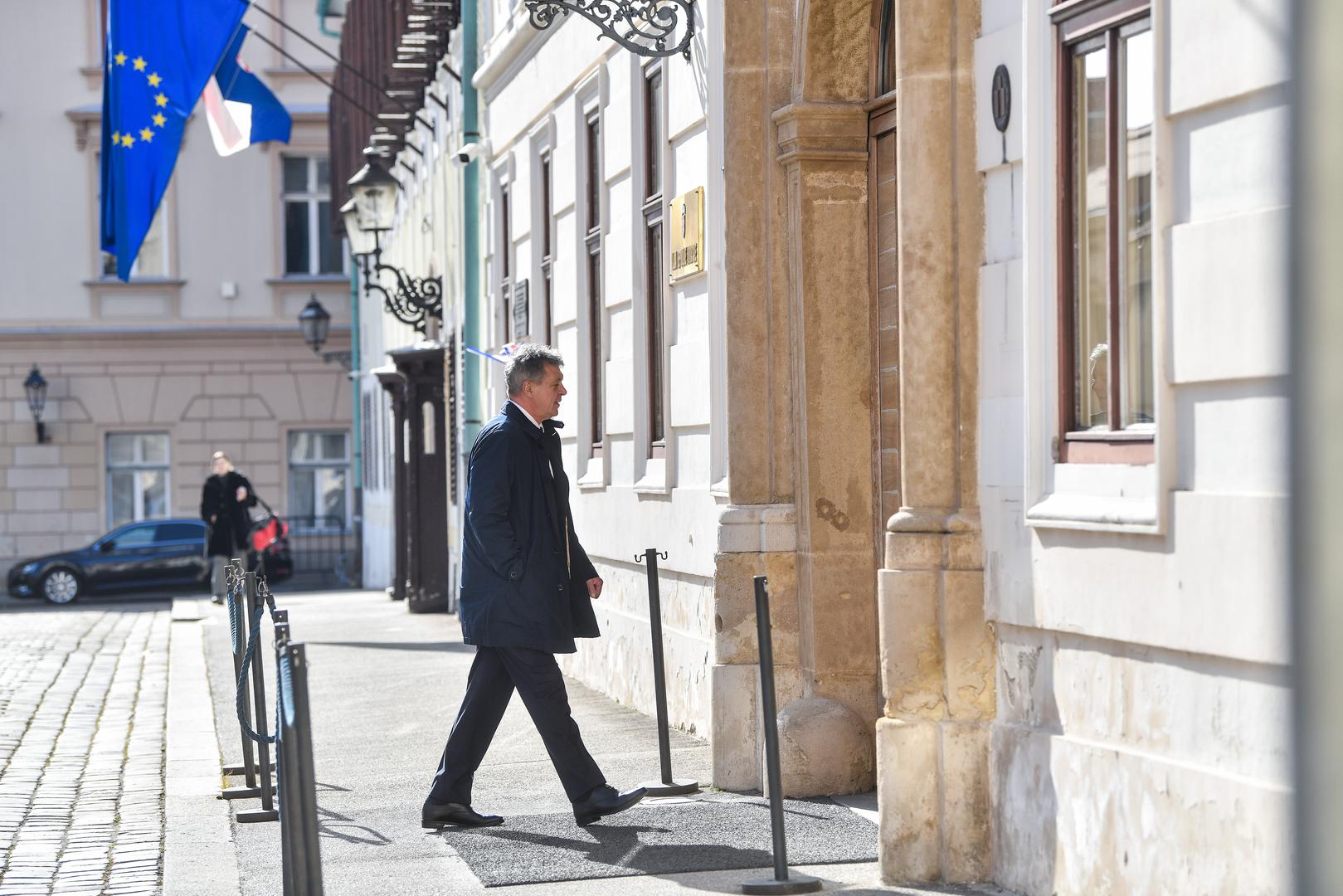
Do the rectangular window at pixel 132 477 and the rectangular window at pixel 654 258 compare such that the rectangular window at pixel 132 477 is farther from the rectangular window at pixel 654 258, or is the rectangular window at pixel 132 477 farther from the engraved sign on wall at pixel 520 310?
the rectangular window at pixel 654 258

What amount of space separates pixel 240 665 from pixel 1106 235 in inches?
202

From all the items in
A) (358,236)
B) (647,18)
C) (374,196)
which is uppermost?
(374,196)

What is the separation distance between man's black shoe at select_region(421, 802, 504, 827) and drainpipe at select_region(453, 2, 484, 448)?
1145 centimetres

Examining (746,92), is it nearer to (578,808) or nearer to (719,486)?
(719,486)

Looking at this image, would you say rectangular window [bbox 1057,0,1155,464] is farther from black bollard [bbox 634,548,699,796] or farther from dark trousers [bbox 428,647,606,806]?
black bollard [bbox 634,548,699,796]

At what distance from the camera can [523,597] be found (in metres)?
7.58

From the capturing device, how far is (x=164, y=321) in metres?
37.8

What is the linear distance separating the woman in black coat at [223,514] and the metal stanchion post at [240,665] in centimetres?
1529

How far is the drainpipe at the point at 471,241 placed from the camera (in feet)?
62.3

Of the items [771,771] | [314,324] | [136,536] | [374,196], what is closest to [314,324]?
[314,324]

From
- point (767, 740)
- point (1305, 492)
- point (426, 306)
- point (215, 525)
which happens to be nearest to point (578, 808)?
point (767, 740)

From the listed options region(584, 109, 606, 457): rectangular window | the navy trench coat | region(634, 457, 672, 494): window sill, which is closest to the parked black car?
region(584, 109, 606, 457): rectangular window

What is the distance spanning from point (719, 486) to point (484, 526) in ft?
6.11

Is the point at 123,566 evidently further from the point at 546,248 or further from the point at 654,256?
the point at 654,256
